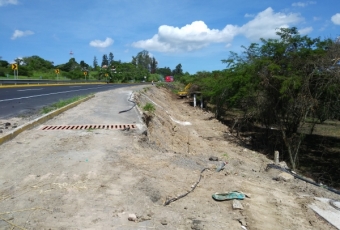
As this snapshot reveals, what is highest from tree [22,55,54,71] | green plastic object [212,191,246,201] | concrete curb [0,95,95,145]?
tree [22,55,54,71]

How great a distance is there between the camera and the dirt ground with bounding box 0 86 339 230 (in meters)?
3.99

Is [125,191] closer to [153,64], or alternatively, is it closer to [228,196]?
[228,196]

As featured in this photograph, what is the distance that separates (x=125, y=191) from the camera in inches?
187

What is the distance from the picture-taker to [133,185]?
4969 mm

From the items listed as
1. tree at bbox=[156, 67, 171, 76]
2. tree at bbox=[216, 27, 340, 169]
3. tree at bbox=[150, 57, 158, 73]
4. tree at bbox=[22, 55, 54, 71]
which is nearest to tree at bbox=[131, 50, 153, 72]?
tree at bbox=[150, 57, 158, 73]

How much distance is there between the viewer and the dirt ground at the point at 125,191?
13.1 ft

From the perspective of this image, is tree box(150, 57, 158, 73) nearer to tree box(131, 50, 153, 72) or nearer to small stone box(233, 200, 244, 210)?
tree box(131, 50, 153, 72)

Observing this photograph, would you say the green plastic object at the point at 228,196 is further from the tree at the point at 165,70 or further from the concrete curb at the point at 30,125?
the tree at the point at 165,70

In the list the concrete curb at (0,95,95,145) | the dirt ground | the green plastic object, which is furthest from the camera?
the concrete curb at (0,95,95,145)

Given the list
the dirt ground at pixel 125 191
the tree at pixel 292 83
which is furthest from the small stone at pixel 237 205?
the tree at pixel 292 83

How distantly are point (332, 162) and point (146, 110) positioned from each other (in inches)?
330

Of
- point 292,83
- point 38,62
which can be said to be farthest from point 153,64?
point 292,83

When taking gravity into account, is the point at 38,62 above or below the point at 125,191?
above

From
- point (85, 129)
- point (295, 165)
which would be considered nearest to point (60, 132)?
point (85, 129)
